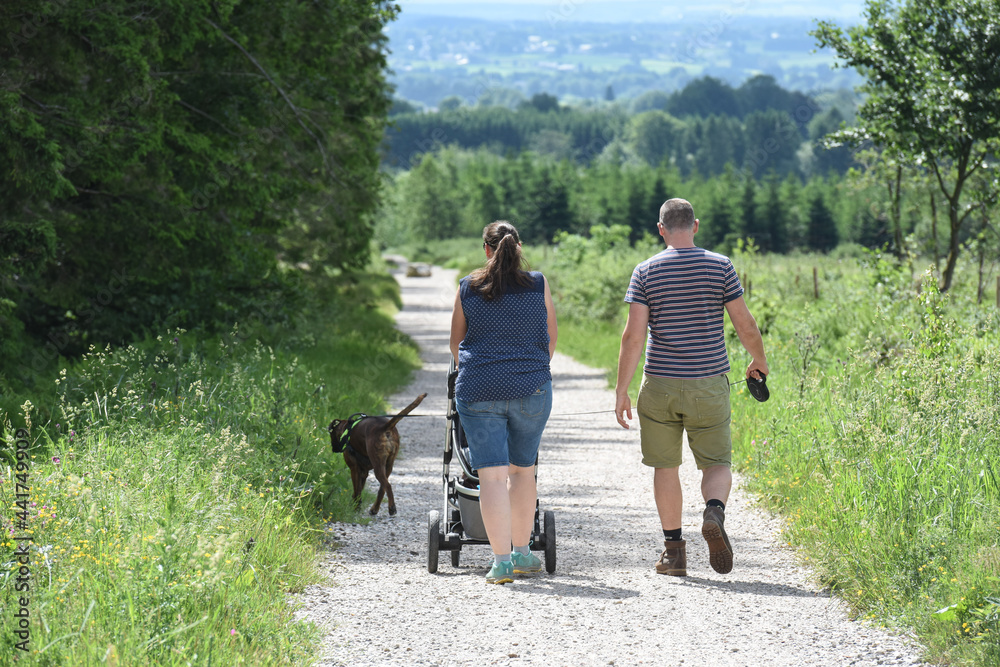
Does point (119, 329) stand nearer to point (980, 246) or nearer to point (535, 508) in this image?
point (535, 508)

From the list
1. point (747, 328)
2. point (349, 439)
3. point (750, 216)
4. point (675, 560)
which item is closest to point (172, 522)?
point (349, 439)

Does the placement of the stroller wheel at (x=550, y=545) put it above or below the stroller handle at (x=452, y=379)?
below

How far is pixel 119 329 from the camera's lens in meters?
12.3

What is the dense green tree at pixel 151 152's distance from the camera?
9.14m

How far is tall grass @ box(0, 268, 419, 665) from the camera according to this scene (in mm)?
3633

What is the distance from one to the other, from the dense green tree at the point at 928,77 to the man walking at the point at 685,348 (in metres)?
8.15

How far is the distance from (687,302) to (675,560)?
1497 mm

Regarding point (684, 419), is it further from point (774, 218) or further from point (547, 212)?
point (774, 218)

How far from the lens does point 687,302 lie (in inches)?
210

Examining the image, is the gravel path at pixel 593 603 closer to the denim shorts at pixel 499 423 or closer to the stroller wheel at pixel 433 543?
the stroller wheel at pixel 433 543

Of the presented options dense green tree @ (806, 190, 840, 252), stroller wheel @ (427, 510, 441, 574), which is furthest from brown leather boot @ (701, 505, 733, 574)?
dense green tree @ (806, 190, 840, 252)

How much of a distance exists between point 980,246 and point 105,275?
18.2 m

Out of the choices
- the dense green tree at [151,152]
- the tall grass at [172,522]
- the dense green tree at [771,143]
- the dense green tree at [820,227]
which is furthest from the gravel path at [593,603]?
the dense green tree at [771,143]

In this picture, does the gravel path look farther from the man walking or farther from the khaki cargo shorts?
the khaki cargo shorts
